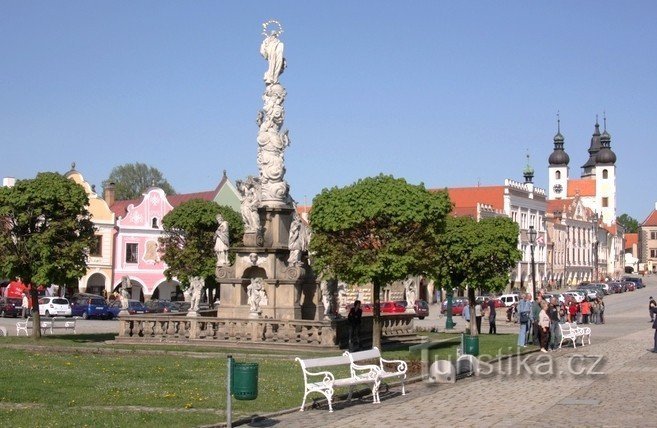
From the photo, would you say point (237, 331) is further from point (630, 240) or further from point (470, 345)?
point (630, 240)

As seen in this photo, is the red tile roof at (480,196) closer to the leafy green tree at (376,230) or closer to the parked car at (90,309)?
the parked car at (90,309)

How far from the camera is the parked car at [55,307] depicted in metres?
52.0

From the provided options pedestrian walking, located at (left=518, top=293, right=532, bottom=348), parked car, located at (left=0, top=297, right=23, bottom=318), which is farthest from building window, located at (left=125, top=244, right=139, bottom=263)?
pedestrian walking, located at (left=518, top=293, right=532, bottom=348)

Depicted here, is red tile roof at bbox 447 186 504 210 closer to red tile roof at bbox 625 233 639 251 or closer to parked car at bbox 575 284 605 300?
parked car at bbox 575 284 605 300

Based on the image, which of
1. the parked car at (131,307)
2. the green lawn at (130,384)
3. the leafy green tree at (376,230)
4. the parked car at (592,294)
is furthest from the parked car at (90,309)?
the leafy green tree at (376,230)

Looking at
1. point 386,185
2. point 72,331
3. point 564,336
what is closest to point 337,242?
point 386,185

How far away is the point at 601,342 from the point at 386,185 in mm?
12483

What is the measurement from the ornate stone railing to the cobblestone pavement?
4.85 meters

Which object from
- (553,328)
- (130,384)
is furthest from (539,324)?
(130,384)

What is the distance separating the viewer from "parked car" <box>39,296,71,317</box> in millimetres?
52000

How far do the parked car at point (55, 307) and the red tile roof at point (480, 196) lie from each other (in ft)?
184

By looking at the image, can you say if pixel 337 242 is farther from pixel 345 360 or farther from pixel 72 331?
pixel 72 331

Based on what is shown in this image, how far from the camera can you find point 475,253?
36875 millimetres

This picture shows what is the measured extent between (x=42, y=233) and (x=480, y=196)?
77297mm
